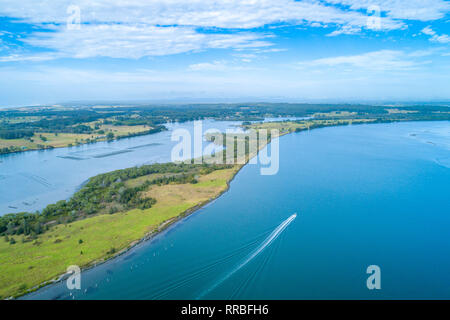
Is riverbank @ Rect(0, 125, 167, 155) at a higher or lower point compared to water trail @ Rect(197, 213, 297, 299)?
higher

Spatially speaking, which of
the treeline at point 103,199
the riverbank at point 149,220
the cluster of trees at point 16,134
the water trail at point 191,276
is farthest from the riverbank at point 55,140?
the water trail at point 191,276

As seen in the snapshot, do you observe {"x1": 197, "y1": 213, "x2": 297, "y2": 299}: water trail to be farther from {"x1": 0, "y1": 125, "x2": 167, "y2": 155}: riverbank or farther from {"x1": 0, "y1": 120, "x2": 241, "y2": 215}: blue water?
{"x1": 0, "y1": 125, "x2": 167, "y2": 155}: riverbank

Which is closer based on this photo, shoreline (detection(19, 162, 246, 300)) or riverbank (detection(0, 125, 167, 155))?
shoreline (detection(19, 162, 246, 300))

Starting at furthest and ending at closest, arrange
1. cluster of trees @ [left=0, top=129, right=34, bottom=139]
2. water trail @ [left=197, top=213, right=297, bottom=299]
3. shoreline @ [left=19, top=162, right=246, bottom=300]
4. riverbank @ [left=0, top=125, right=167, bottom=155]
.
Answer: cluster of trees @ [left=0, top=129, right=34, bottom=139]
riverbank @ [left=0, top=125, right=167, bottom=155]
water trail @ [left=197, top=213, right=297, bottom=299]
shoreline @ [left=19, top=162, right=246, bottom=300]

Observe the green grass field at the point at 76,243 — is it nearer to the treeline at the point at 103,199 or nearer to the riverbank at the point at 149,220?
the riverbank at the point at 149,220

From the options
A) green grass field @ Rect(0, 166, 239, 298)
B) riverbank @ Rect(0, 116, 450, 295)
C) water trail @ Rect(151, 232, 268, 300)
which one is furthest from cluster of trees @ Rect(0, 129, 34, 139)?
water trail @ Rect(151, 232, 268, 300)

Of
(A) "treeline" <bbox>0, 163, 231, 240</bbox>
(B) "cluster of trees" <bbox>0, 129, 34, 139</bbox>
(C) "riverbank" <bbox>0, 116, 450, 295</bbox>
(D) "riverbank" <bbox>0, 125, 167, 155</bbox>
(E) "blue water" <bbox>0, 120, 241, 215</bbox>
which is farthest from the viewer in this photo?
(B) "cluster of trees" <bbox>0, 129, 34, 139</bbox>
